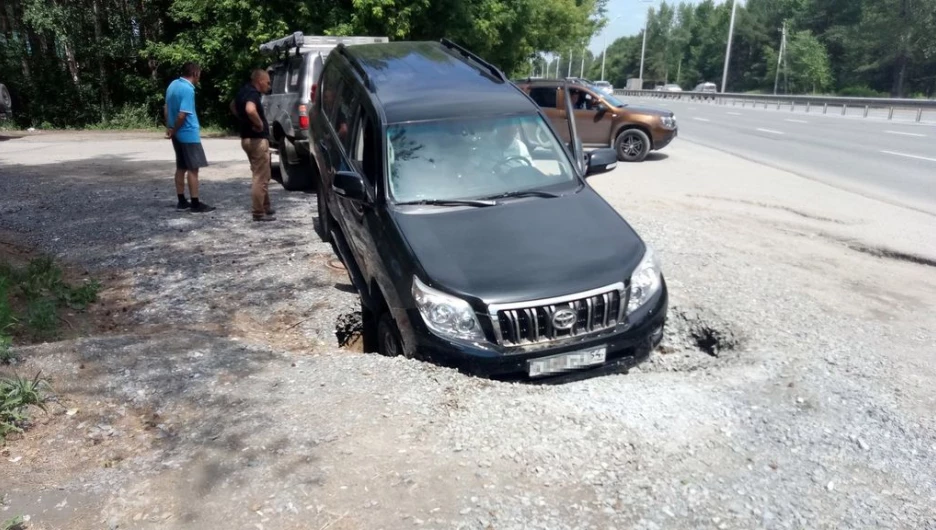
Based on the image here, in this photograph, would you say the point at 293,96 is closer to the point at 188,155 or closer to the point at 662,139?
the point at 188,155

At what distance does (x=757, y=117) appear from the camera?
100 feet

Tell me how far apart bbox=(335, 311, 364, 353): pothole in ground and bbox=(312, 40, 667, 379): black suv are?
0.24 meters

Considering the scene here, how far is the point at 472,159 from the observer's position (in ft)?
18.0

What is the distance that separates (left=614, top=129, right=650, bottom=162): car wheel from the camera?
15820mm

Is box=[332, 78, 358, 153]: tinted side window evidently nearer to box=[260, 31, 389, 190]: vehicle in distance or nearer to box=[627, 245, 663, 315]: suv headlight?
box=[627, 245, 663, 315]: suv headlight

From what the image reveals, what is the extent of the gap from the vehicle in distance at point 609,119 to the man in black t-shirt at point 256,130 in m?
8.01

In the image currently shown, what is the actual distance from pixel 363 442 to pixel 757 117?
1197 inches

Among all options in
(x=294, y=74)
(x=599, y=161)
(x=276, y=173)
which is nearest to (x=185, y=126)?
(x=294, y=74)

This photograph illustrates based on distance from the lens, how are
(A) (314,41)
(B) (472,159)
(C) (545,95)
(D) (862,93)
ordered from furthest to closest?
1. (D) (862,93)
2. (C) (545,95)
3. (A) (314,41)
4. (B) (472,159)

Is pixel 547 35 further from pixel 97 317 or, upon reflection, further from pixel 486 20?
pixel 97 317

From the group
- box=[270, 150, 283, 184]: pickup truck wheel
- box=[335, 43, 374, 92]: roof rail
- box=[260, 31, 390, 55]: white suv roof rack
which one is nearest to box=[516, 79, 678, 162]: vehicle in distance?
box=[260, 31, 390, 55]: white suv roof rack

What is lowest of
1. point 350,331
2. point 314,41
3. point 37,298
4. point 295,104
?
point 350,331

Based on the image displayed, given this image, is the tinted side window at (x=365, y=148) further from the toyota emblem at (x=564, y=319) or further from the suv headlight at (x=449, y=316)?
the toyota emblem at (x=564, y=319)

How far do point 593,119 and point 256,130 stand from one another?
9.60 meters
